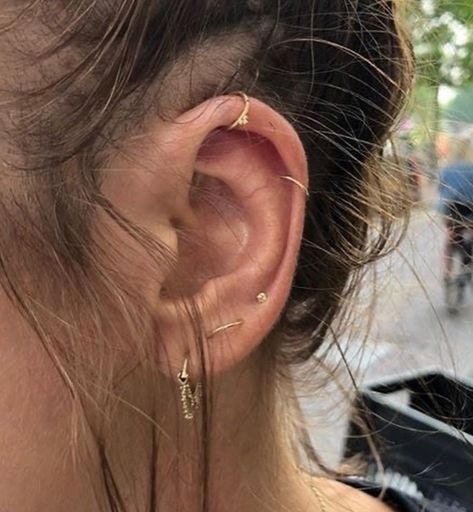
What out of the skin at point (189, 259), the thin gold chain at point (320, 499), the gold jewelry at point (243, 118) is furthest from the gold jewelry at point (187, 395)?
the thin gold chain at point (320, 499)

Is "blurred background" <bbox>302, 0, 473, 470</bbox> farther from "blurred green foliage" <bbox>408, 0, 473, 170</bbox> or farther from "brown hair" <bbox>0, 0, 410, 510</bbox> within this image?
"brown hair" <bbox>0, 0, 410, 510</bbox>

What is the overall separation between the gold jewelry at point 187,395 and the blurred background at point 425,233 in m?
0.27

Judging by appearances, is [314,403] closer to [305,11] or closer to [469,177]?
[469,177]

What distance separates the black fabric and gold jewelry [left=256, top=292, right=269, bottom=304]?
549mm

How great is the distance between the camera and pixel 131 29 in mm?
691

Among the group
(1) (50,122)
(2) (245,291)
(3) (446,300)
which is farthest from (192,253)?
(3) (446,300)

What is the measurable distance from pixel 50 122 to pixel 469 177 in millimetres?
511

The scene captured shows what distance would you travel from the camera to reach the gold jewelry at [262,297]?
747 mm

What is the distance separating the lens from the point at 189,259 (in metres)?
0.75

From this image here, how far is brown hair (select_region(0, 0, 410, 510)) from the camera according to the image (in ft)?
2.29

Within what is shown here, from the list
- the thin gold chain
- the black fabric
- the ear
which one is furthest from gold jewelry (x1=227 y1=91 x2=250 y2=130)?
the black fabric

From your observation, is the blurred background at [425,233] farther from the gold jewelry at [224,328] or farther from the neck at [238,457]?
the gold jewelry at [224,328]

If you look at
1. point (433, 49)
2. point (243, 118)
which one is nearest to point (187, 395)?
point (243, 118)

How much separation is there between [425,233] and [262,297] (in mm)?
314
